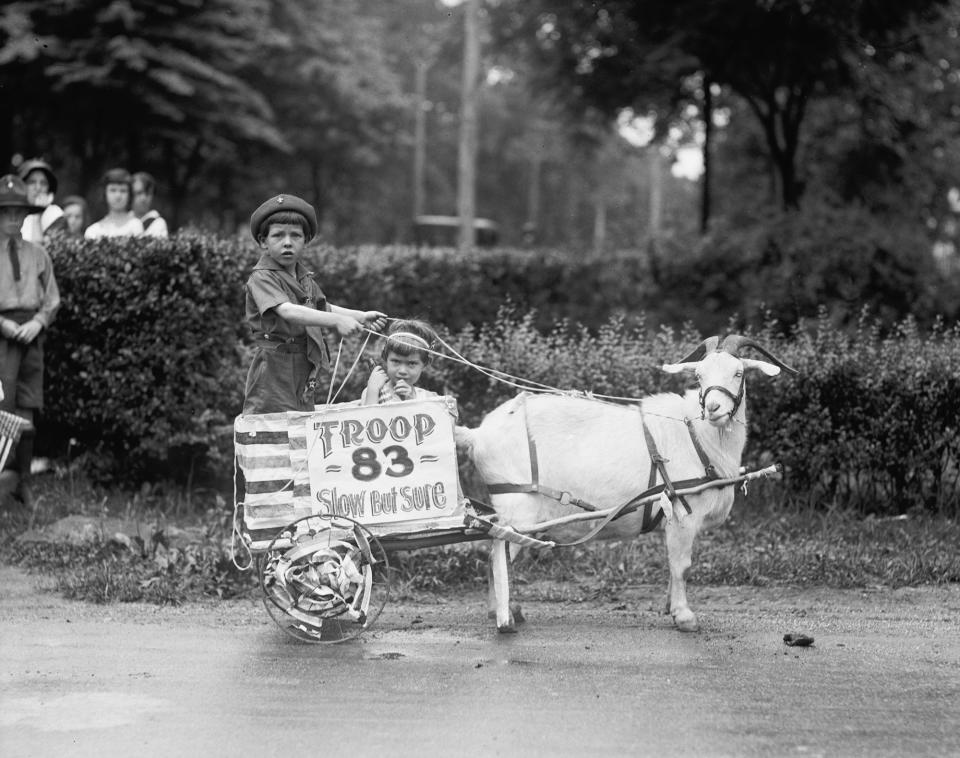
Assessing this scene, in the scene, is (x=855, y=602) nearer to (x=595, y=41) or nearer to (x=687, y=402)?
(x=687, y=402)

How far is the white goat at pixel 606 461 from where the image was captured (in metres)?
6.89

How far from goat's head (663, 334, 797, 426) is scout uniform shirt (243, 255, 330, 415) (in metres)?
1.99

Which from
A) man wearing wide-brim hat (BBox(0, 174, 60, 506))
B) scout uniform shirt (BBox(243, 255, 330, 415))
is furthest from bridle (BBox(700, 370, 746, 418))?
man wearing wide-brim hat (BBox(0, 174, 60, 506))

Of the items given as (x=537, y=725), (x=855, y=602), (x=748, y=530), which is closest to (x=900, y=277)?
(x=748, y=530)

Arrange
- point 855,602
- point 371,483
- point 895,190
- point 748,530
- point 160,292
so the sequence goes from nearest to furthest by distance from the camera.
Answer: point 371,483 < point 855,602 < point 748,530 < point 160,292 < point 895,190

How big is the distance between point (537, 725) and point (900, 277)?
11330mm

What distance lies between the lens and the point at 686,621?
22.6 feet

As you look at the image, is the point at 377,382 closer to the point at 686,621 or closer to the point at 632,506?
the point at 632,506

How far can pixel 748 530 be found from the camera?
29.5 ft

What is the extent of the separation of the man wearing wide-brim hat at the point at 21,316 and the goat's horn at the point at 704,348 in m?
4.83

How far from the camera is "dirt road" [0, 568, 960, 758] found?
507cm

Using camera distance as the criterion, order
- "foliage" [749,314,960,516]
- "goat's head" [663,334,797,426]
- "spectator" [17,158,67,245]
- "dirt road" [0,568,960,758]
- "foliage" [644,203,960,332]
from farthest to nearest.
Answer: "foliage" [644,203,960,332], "spectator" [17,158,67,245], "foliage" [749,314,960,516], "goat's head" [663,334,797,426], "dirt road" [0,568,960,758]

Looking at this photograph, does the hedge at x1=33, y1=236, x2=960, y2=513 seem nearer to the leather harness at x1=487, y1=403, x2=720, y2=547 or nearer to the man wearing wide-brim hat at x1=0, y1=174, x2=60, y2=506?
the man wearing wide-brim hat at x1=0, y1=174, x2=60, y2=506

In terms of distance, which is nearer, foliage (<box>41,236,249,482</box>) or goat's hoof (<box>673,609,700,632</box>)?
goat's hoof (<box>673,609,700,632</box>)
